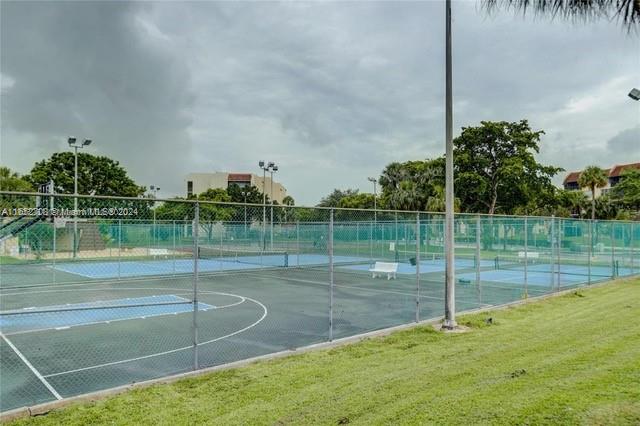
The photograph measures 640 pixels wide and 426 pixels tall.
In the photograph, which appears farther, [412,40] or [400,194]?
[400,194]

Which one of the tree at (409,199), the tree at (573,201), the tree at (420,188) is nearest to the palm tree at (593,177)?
the tree at (573,201)

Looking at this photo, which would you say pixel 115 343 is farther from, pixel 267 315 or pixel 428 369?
pixel 428 369

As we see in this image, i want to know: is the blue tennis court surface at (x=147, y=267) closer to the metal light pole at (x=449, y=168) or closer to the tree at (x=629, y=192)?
the metal light pole at (x=449, y=168)

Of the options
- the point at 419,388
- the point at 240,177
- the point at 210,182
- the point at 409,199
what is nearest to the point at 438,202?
the point at 409,199

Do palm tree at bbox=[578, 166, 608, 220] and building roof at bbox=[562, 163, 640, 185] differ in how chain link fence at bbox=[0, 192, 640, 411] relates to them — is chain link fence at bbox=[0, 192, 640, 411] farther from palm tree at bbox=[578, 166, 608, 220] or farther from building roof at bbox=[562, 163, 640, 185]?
building roof at bbox=[562, 163, 640, 185]

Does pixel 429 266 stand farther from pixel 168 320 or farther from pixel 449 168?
pixel 168 320

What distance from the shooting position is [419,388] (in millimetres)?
6309

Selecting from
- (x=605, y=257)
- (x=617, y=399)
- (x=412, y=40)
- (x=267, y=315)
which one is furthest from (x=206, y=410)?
(x=605, y=257)

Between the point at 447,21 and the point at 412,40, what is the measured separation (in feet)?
6.80

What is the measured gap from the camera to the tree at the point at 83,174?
180 feet

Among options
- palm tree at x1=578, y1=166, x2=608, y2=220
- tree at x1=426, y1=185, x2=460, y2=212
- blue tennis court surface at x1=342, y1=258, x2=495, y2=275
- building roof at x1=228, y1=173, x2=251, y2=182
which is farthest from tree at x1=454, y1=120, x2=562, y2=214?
building roof at x1=228, y1=173, x2=251, y2=182

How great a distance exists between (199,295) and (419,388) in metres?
12.9

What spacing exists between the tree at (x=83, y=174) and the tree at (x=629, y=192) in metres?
69.3

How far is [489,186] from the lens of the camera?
5122 centimetres
